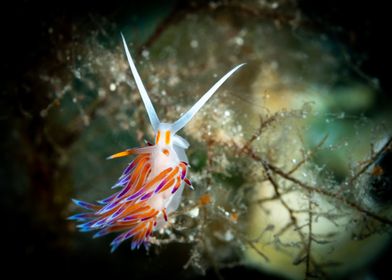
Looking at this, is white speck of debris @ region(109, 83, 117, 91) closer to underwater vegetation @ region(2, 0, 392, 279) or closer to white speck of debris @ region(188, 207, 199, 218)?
underwater vegetation @ region(2, 0, 392, 279)

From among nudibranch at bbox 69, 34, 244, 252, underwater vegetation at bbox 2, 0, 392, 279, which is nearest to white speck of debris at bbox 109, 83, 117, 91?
underwater vegetation at bbox 2, 0, 392, 279

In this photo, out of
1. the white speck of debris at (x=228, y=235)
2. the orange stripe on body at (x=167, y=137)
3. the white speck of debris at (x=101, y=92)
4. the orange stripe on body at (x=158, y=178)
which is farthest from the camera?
the white speck of debris at (x=101, y=92)

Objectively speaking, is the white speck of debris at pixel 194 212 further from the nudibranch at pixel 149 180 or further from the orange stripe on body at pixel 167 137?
the orange stripe on body at pixel 167 137

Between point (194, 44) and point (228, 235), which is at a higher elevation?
point (194, 44)

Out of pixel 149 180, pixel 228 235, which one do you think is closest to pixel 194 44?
pixel 228 235

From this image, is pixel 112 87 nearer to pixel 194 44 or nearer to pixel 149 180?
pixel 194 44

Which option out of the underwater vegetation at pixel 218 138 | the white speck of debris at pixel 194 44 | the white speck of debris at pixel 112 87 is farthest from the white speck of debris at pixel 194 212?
the white speck of debris at pixel 194 44

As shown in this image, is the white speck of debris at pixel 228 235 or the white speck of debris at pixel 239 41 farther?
the white speck of debris at pixel 239 41

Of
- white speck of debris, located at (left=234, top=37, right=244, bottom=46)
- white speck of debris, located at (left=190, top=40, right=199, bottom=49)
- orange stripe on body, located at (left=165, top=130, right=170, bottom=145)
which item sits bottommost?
orange stripe on body, located at (left=165, top=130, right=170, bottom=145)

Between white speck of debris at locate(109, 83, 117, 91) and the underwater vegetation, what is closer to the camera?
the underwater vegetation

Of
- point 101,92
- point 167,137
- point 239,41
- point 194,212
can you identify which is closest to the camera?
point 167,137
